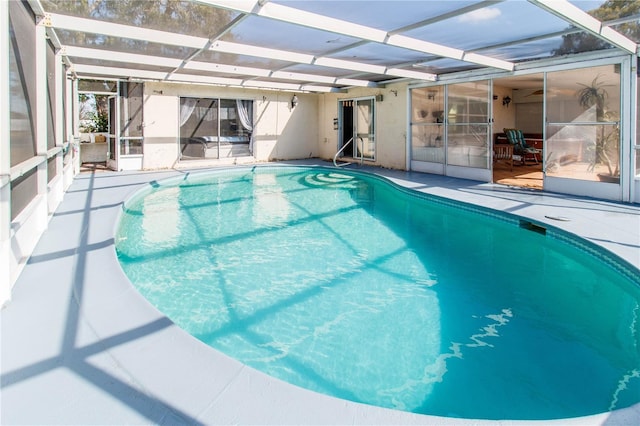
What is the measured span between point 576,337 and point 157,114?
1092 cm

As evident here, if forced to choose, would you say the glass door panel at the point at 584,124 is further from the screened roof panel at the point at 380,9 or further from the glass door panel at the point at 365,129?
the glass door panel at the point at 365,129

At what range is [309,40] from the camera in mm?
6059

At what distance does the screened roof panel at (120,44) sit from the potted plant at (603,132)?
6750mm

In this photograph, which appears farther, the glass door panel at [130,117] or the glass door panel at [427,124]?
the glass door panel at [130,117]

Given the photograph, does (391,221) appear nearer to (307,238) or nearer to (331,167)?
(307,238)

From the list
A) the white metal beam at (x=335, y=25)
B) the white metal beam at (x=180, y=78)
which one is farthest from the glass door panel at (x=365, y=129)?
the white metal beam at (x=335, y=25)

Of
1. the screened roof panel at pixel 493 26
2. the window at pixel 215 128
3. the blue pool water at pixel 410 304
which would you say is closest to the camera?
the blue pool water at pixel 410 304

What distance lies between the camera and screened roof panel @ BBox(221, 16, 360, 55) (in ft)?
17.2

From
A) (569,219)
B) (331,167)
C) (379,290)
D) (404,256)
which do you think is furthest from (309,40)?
(331,167)

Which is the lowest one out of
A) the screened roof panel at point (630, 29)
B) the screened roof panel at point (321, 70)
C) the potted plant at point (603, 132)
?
the potted plant at point (603, 132)

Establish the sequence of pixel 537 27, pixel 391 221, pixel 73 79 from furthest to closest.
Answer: pixel 73 79 → pixel 391 221 → pixel 537 27

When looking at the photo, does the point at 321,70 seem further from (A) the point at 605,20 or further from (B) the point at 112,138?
(B) the point at 112,138

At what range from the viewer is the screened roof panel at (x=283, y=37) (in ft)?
17.2

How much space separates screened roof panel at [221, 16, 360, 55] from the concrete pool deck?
3.41 m
